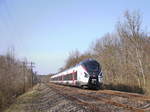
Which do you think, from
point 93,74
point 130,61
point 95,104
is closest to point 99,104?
point 95,104

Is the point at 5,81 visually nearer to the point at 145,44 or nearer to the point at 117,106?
the point at 117,106

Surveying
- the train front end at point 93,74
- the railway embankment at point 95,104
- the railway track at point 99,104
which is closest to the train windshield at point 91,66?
the train front end at point 93,74

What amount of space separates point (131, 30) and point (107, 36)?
24440 millimetres

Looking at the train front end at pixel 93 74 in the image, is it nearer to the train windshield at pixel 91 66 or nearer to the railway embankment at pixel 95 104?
the train windshield at pixel 91 66

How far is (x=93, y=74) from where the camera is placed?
21734 millimetres

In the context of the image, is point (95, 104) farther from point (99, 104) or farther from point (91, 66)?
point (91, 66)

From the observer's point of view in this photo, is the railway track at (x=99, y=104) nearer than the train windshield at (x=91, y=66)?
Yes

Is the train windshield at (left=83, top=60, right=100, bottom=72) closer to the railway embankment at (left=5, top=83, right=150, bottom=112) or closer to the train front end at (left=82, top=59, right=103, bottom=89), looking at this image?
the train front end at (left=82, top=59, right=103, bottom=89)

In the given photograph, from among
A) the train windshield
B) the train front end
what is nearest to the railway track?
the train front end

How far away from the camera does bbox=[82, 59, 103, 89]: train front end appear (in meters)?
21.6

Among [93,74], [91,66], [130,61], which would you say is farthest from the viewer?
[130,61]

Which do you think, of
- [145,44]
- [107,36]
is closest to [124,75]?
[145,44]

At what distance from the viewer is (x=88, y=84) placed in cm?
2162

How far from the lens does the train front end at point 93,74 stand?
850 inches
